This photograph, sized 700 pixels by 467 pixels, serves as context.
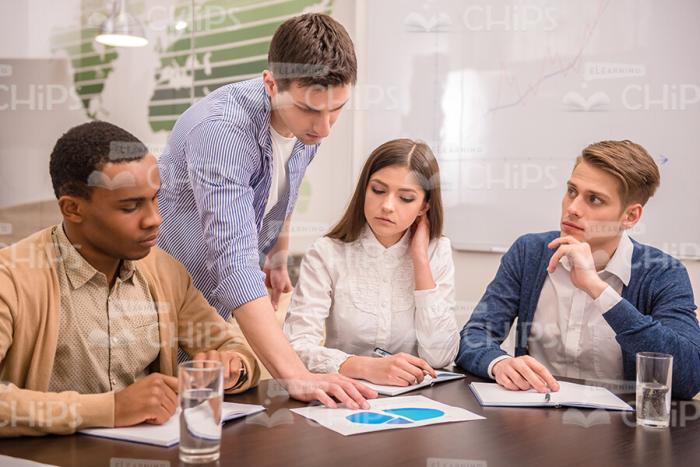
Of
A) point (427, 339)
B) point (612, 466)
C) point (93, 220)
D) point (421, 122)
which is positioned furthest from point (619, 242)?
point (421, 122)

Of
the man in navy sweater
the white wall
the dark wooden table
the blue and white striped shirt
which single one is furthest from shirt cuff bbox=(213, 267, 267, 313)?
the white wall

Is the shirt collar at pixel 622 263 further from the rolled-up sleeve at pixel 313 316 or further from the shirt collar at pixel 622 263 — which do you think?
the rolled-up sleeve at pixel 313 316

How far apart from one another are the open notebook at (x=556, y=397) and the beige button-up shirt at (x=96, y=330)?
0.67m

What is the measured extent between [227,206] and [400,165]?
0.59 m

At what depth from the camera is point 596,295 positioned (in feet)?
5.12

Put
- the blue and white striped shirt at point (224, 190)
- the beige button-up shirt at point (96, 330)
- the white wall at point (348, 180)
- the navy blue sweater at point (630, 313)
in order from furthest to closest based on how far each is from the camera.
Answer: the white wall at point (348, 180) < the navy blue sweater at point (630, 313) < the blue and white striped shirt at point (224, 190) < the beige button-up shirt at point (96, 330)

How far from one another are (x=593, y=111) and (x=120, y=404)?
7.67ft

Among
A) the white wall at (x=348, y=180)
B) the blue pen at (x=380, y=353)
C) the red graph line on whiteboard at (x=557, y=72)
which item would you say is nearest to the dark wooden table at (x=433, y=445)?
the blue pen at (x=380, y=353)

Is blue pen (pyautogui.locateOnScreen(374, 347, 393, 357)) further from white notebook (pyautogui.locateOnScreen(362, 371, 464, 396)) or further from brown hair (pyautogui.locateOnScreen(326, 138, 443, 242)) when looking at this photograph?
brown hair (pyautogui.locateOnScreen(326, 138, 443, 242))

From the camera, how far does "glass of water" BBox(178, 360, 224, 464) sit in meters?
0.94

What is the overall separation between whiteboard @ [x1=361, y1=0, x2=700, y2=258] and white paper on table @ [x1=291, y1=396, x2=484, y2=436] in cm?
181

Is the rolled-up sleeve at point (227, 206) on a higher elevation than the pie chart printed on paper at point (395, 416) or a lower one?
higher

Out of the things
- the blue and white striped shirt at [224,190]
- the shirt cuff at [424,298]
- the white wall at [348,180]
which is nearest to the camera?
the blue and white striped shirt at [224,190]

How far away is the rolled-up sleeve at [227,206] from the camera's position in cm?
137
